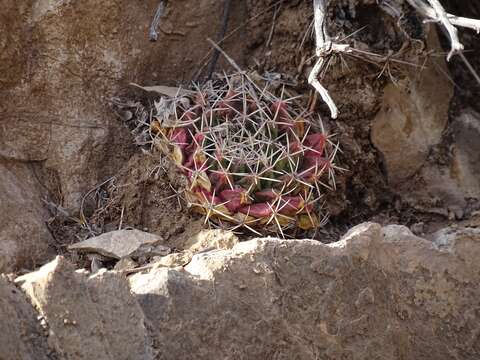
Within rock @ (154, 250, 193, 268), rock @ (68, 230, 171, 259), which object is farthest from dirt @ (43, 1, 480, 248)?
rock @ (154, 250, 193, 268)

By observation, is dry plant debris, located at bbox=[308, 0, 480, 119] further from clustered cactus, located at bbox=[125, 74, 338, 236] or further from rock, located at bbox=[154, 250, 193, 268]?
rock, located at bbox=[154, 250, 193, 268]

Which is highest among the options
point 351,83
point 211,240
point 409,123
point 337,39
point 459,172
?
point 337,39

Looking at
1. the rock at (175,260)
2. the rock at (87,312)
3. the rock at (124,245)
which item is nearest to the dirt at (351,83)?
the rock at (124,245)

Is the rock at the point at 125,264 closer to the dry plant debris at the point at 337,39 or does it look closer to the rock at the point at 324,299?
the rock at the point at 324,299

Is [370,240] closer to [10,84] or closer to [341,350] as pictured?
[341,350]

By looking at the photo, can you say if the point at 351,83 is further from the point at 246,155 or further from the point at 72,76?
the point at 72,76

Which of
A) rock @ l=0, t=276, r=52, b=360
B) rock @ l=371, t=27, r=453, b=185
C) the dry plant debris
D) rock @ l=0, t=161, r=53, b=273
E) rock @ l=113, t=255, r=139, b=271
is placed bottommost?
rock @ l=371, t=27, r=453, b=185

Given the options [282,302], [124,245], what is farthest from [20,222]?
[282,302]
